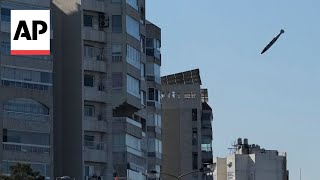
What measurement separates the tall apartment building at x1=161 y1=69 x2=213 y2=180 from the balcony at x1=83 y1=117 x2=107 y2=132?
1951 inches

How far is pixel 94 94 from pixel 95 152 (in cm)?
533

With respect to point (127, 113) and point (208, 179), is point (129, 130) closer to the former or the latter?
point (127, 113)

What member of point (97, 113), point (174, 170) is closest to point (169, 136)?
point (174, 170)

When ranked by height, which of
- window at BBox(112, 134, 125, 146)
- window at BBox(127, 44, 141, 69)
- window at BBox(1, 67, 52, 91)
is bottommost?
window at BBox(112, 134, 125, 146)

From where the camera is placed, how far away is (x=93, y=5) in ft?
368

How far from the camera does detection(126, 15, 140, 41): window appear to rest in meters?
114

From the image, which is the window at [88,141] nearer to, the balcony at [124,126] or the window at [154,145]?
the balcony at [124,126]

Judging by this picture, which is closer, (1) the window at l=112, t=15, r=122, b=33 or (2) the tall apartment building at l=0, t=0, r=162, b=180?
(2) the tall apartment building at l=0, t=0, r=162, b=180

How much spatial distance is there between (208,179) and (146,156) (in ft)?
199

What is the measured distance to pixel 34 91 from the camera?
10462cm

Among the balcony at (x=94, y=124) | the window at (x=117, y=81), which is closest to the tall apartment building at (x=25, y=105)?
the balcony at (x=94, y=124)

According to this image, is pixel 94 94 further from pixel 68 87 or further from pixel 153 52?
pixel 153 52

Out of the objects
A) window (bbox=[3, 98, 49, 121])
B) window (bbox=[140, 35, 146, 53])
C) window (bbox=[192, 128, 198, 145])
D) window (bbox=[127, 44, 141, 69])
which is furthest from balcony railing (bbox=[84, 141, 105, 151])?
window (bbox=[192, 128, 198, 145])

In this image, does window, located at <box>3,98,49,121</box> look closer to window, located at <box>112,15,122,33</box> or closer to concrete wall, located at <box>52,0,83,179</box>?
concrete wall, located at <box>52,0,83,179</box>
